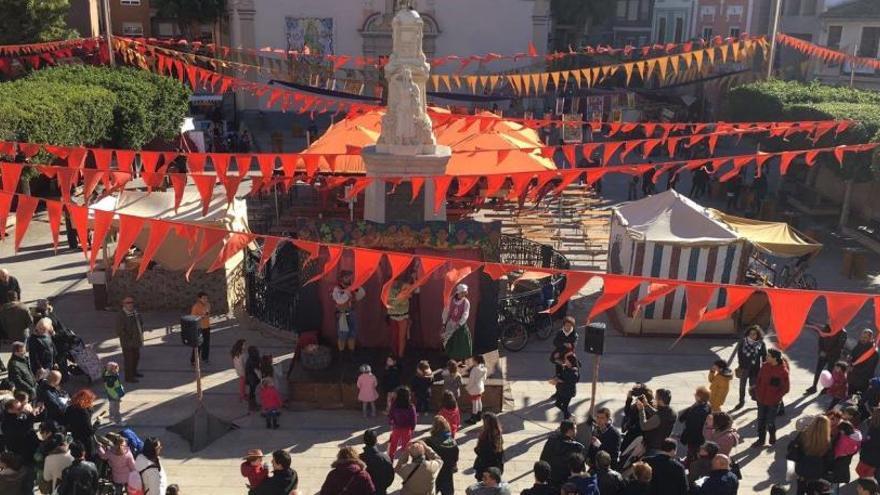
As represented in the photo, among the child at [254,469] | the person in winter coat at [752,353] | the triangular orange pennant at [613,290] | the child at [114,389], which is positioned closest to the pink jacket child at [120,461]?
the child at [254,469]

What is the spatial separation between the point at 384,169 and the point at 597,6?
38781mm

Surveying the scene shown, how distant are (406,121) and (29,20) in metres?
20.3

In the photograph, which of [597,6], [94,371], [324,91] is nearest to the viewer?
[94,371]

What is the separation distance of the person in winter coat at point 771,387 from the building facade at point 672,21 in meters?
47.4

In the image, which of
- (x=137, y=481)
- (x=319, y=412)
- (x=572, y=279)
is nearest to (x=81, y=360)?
(x=319, y=412)

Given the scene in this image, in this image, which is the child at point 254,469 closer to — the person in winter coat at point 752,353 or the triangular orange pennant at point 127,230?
the triangular orange pennant at point 127,230

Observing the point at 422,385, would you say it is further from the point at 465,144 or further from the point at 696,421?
the point at 465,144

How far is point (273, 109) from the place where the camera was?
4222cm

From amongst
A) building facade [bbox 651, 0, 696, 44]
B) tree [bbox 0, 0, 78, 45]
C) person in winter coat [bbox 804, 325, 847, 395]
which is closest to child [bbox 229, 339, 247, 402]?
person in winter coat [bbox 804, 325, 847, 395]

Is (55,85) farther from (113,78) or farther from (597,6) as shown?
(597,6)

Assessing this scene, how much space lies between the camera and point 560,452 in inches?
305

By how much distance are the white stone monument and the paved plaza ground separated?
12.2 ft

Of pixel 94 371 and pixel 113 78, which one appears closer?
pixel 94 371

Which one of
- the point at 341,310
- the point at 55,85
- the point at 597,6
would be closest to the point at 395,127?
the point at 341,310
